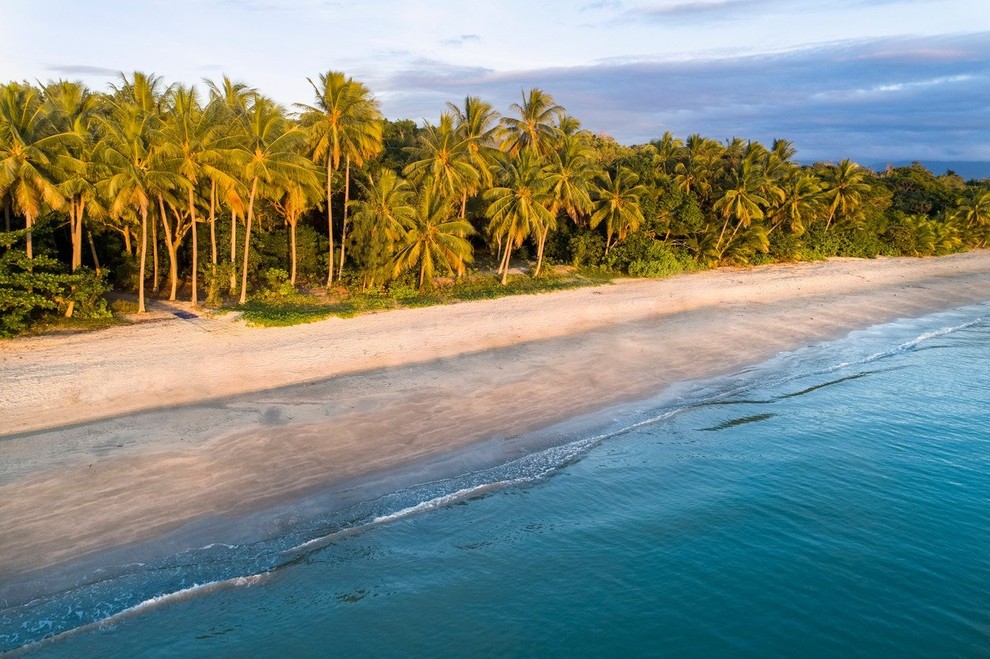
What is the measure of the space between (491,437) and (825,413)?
10.4 m

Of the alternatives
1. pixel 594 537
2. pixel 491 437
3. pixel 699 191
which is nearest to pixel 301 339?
pixel 491 437

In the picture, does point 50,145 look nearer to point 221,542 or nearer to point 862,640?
point 221,542

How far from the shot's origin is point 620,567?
39.1 feet

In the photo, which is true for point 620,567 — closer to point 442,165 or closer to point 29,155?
point 29,155

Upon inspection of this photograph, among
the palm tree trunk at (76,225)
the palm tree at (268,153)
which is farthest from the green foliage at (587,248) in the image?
the palm tree trunk at (76,225)

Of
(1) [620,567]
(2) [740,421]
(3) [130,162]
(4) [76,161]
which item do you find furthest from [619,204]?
(1) [620,567]

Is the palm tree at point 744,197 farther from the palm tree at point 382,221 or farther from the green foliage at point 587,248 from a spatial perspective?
the palm tree at point 382,221

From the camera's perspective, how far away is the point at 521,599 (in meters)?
11.0

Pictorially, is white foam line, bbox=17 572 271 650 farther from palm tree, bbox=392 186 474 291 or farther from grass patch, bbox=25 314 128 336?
palm tree, bbox=392 186 474 291

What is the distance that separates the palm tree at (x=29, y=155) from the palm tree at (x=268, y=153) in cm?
597

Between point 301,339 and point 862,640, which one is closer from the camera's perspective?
A: point 862,640

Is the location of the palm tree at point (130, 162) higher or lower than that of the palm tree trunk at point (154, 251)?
higher

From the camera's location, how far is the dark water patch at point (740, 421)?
18055 mm

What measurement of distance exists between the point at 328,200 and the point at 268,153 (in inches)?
208
